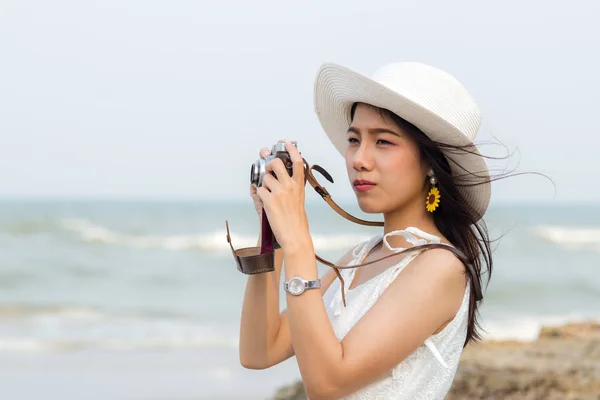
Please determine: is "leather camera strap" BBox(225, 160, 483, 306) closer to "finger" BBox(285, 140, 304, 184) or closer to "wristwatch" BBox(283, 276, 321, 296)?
"finger" BBox(285, 140, 304, 184)

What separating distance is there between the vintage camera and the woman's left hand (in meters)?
0.04

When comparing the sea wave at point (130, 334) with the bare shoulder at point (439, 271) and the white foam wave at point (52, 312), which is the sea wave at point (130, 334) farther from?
the bare shoulder at point (439, 271)

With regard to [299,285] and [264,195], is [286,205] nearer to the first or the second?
[264,195]

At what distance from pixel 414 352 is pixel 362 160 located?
1.52 feet

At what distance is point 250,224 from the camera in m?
26.6

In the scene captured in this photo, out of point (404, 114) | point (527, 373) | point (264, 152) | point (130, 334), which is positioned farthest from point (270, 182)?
point (130, 334)

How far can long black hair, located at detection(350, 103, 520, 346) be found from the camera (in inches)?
78.1

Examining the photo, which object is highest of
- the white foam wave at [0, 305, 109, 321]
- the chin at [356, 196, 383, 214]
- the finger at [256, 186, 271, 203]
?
the finger at [256, 186, 271, 203]

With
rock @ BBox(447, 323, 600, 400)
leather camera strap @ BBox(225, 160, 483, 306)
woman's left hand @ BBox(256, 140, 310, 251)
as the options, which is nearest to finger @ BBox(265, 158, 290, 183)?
woman's left hand @ BBox(256, 140, 310, 251)

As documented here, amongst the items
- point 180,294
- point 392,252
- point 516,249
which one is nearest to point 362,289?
point 392,252

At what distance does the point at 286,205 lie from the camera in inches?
69.9

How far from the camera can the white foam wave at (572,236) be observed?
2167 centimetres

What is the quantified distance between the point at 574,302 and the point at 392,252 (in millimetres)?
12605

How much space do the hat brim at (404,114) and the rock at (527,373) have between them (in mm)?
2416
